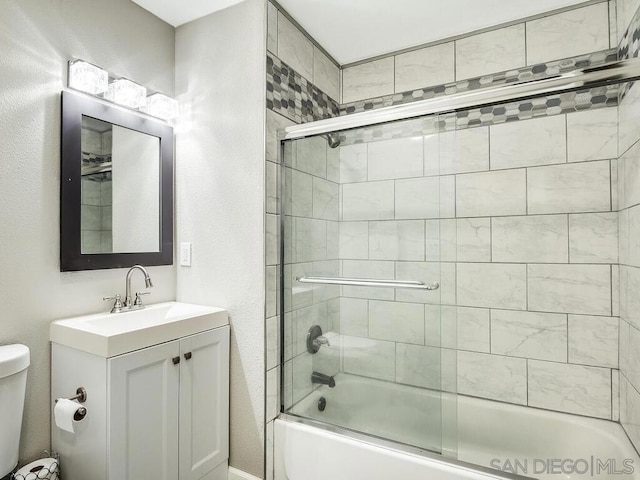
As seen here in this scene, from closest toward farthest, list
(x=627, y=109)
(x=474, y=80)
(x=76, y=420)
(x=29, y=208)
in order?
(x=76, y=420) → (x=29, y=208) → (x=627, y=109) → (x=474, y=80)

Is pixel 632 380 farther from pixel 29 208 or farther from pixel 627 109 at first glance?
pixel 29 208

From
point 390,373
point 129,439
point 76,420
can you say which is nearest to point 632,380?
point 390,373

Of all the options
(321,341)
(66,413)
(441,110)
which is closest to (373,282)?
(321,341)

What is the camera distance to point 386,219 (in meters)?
1.62

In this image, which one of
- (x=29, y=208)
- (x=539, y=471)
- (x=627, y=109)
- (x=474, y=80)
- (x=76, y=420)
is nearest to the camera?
(x=76, y=420)

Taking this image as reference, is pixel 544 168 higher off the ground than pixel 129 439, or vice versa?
pixel 544 168

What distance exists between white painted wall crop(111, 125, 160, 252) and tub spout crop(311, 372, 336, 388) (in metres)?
1.09

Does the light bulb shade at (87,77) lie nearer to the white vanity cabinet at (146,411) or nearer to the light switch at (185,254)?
the light switch at (185,254)

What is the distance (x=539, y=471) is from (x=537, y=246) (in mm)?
1114

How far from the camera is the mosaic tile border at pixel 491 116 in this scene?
1.49 metres

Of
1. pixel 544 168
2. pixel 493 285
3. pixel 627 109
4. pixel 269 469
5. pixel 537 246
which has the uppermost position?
pixel 627 109

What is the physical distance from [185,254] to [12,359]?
90 cm

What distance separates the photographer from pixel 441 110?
144 centimetres

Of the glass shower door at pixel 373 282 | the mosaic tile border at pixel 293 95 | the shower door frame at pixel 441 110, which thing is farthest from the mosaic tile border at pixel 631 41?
the mosaic tile border at pixel 293 95
